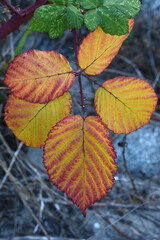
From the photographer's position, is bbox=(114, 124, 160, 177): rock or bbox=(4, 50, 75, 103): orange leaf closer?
bbox=(4, 50, 75, 103): orange leaf

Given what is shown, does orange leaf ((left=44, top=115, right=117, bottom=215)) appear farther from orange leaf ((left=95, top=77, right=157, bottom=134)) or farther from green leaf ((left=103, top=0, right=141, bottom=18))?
green leaf ((left=103, top=0, right=141, bottom=18))

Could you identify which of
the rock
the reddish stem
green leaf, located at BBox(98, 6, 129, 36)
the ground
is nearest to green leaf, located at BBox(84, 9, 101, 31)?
green leaf, located at BBox(98, 6, 129, 36)

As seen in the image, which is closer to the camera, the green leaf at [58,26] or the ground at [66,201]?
the green leaf at [58,26]

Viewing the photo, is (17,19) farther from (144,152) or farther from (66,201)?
(144,152)

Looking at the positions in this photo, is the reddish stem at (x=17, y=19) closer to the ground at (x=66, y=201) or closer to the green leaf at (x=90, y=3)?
the green leaf at (x=90, y=3)

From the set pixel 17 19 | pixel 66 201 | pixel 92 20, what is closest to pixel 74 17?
pixel 92 20

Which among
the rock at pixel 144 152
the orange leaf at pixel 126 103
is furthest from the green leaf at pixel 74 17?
the rock at pixel 144 152
